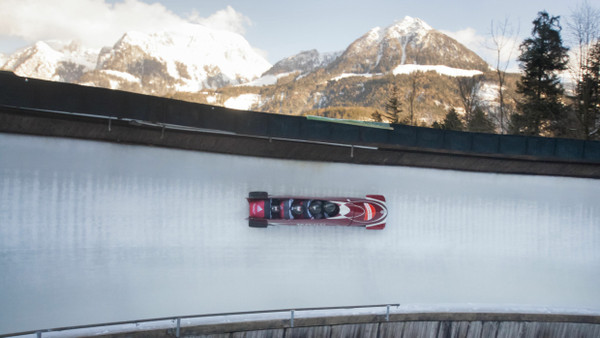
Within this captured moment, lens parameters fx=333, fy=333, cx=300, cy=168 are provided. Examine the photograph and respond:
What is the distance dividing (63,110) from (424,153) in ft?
20.2

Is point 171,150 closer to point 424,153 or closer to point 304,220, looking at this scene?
point 304,220

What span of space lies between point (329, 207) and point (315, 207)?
0.26 m

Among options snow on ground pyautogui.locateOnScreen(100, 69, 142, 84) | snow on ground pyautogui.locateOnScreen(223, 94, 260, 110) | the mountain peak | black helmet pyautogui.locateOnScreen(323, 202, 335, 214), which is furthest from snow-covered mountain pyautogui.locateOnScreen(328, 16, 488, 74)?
black helmet pyautogui.locateOnScreen(323, 202, 335, 214)

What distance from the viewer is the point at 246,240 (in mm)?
5871

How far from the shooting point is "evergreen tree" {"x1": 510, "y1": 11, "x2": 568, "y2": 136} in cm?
1528

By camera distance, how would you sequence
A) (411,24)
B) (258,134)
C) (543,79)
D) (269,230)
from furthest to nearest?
(411,24)
(543,79)
(269,230)
(258,134)

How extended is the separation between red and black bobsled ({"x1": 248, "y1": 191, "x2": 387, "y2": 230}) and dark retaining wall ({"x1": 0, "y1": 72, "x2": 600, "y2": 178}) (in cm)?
82

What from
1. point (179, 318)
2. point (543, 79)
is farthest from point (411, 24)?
point (179, 318)

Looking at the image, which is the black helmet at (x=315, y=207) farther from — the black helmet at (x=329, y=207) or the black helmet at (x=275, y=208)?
the black helmet at (x=275, y=208)

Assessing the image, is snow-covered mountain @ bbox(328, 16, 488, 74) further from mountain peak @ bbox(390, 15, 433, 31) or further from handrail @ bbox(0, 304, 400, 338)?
handrail @ bbox(0, 304, 400, 338)

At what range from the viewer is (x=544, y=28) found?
597 inches

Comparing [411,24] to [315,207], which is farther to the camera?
[411,24]

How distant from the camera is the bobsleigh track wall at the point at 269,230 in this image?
16.1 ft

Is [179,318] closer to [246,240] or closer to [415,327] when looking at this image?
[246,240]
